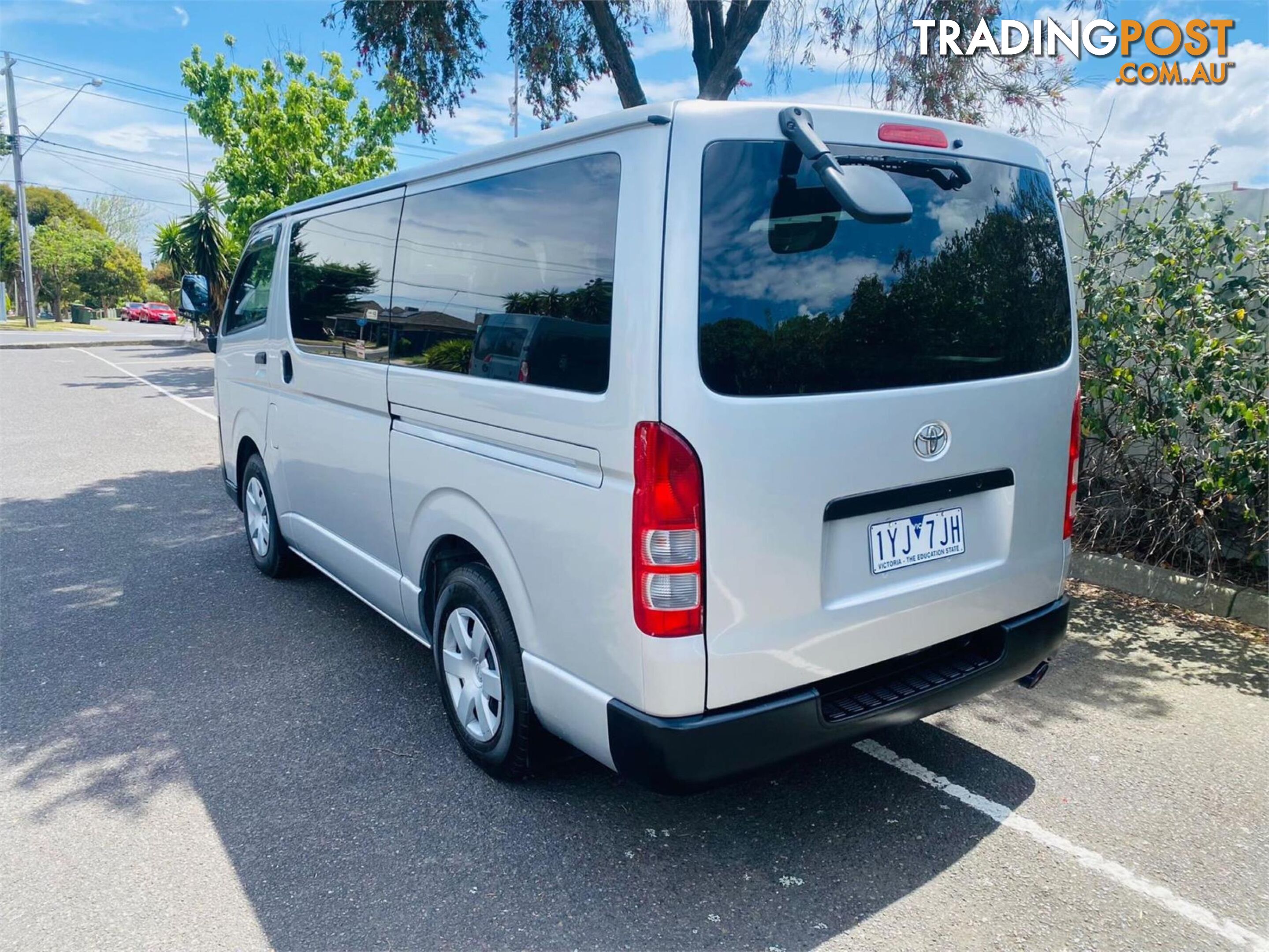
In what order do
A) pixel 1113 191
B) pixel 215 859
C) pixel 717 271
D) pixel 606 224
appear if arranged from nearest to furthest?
1. pixel 717 271
2. pixel 606 224
3. pixel 215 859
4. pixel 1113 191

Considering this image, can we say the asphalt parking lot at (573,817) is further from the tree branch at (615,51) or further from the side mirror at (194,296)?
the tree branch at (615,51)

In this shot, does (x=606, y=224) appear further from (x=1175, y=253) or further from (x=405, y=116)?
(x=405, y=116)

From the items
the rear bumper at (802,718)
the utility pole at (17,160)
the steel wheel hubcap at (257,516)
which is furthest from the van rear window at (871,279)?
the utility pole at (17,160)

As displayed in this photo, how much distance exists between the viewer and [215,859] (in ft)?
9.60

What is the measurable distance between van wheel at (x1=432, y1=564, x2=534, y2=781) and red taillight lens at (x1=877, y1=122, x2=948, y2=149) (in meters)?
1.83

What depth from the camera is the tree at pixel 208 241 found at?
26281 mm

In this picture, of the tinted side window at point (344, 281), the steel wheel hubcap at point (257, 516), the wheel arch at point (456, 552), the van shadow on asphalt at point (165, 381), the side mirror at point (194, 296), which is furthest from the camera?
the van shadow on asphalt at point (165, 381)

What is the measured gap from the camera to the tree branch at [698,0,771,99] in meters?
7.71

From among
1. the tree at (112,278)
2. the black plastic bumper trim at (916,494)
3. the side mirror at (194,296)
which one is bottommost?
the black plastic bumper trim at (916,494)

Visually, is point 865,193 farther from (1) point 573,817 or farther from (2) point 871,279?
(1) point 573,817

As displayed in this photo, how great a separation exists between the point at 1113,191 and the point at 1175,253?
2.00 feet

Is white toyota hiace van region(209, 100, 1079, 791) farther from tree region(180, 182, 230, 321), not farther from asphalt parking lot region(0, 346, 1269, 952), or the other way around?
tree region(180, 182, 230, 321)

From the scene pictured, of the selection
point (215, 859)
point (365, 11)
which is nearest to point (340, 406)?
point (215, 859)

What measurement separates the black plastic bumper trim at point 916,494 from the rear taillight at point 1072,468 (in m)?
0.38
